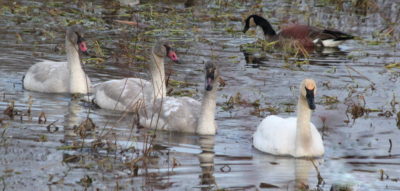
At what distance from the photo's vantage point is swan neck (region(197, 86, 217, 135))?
12.0 m

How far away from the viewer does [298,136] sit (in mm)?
11008

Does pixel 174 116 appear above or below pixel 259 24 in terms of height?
below

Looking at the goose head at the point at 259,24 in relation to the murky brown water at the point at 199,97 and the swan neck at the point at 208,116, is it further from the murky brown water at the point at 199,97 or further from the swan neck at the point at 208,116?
the swan neck at the point at 208,116

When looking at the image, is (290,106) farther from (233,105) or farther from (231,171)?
(231,171)

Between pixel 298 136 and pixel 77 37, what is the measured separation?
478cm

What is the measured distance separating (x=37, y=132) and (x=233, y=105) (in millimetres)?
3233

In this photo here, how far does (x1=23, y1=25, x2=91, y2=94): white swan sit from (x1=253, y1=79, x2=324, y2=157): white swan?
401 centimetres

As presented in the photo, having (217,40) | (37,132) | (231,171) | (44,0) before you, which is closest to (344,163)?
(231,171)

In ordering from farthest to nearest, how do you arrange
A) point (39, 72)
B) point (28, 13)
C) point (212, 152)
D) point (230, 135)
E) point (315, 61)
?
point (28, 13)
point (315, 61)
point (39, 72)
point (230, 135)
point (212, 152)

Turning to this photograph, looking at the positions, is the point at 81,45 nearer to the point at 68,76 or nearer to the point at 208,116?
the point at 68,76

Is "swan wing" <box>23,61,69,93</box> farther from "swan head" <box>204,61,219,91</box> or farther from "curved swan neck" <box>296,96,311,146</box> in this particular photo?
"curved swan neck" <box>296,96,311,146</box>

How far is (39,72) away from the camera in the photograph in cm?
1448

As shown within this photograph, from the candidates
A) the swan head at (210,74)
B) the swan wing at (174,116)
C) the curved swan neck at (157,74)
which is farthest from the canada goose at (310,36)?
the swan head at (210,74)

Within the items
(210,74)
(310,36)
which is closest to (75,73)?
(210,74)
